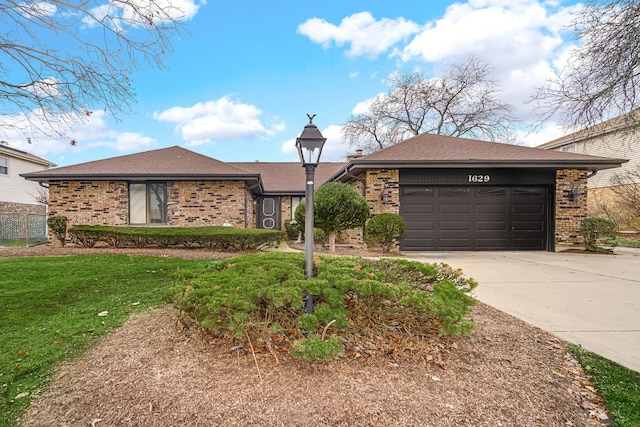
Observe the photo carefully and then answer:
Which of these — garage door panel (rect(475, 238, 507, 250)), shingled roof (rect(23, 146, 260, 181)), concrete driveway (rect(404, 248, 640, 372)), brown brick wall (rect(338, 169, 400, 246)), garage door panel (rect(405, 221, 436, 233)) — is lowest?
concrete driveway (rect(404, 248, 640, 372))

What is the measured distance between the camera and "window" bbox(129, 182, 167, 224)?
11844 mm

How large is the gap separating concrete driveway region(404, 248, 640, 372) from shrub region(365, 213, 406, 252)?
1.77 meters

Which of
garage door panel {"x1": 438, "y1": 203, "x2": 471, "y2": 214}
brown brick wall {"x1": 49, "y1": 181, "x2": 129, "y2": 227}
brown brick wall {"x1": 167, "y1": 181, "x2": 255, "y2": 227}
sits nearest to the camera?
garage door panel {"x1": 438, "y1": 203, "x2": 471, "y2": 214}

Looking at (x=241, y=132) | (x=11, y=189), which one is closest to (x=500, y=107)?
(x=241, y=132)

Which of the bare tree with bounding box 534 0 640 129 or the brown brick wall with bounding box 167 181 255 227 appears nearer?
the bare tree with bounding box 534 0 640 129

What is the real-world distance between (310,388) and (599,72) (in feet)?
19.2

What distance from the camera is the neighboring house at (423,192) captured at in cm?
1034

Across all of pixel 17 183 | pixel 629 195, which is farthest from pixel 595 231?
pixel 17 183

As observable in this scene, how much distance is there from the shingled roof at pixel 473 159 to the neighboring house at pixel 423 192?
31 millimetres

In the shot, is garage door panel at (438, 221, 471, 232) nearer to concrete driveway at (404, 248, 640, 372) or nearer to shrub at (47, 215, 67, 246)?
concrete driveway at (404, 248, 640, 372)

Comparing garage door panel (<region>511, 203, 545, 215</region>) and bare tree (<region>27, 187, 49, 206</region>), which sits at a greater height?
bare tree (<region>27, 187, 49, 206</region>)

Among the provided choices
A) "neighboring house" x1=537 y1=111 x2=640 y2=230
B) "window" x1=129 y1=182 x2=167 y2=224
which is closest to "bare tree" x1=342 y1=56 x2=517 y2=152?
"neighboring house" x1=537 y1=111 x2=640 y2=230

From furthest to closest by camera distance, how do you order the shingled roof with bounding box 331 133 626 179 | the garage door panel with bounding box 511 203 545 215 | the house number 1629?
the garage door panel with bounding box 511 203 545 215 < the house number 1629 < the shingled roof with bounding box 331 133 626 179

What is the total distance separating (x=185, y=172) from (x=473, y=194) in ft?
32.5
